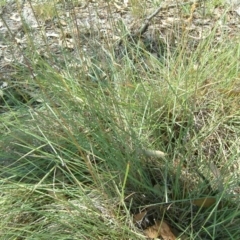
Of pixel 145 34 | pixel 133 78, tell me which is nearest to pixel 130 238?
pixel 133 78

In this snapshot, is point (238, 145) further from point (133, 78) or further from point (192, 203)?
point (133, 78)

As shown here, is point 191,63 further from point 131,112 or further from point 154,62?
point 131,112

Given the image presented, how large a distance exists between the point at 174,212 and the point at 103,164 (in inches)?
13.8

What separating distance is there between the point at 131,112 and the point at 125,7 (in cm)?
148

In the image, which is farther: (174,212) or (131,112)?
(131,112)

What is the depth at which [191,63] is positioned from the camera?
228 centimetres

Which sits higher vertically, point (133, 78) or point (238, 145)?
point (133, 78)

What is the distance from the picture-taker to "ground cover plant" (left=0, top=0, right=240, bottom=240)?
174cm

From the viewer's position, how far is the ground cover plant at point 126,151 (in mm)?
1735

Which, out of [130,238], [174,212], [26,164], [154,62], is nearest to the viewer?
[130,238]

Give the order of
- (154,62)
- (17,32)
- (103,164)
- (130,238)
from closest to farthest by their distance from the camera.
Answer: (130,238) → (103,164) → (154,62) → (17,32)

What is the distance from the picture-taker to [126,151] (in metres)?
1.79

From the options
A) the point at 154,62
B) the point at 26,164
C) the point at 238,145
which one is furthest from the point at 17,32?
the point at 238,145

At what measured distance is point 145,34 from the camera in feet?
9.67
